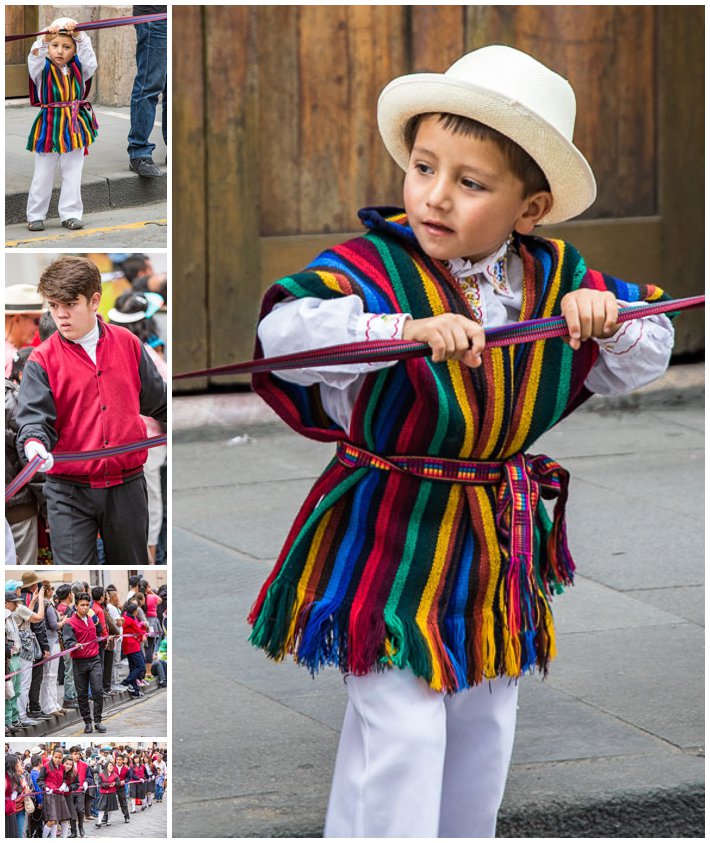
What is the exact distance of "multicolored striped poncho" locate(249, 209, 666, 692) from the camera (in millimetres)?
2729

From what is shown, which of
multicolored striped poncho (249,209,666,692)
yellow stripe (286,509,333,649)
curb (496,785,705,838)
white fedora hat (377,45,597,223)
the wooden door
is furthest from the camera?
the wooden door

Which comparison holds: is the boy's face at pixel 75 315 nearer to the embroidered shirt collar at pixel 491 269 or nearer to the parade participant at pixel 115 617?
the parade participant at pixel 115 617

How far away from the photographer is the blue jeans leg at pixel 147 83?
265cm

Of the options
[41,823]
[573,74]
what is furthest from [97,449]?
[573,74]

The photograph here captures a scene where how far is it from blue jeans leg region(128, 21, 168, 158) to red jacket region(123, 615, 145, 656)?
34.5 inches

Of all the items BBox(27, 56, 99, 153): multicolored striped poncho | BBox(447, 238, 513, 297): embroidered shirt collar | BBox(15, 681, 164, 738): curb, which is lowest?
BBox(15, 681, 164, 738): curb

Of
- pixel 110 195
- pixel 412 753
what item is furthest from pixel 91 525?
pixel 412 753

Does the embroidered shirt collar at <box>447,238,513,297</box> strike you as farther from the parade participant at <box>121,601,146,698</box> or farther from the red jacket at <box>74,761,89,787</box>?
the red jacket at <box>74,761,89,787</box>

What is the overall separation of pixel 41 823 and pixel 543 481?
119cm

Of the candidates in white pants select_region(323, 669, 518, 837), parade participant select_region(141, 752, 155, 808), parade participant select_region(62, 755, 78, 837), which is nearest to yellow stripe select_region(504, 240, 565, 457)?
white pants select_region(323, 669, 518, 837)

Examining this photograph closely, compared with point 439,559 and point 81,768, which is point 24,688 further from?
point 439,559

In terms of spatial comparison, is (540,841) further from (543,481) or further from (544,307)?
(544,307)

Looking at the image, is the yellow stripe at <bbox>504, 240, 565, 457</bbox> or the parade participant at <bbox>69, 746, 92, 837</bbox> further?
the yellow stripe at <bbox>504, 240, 565, 457</bbox>

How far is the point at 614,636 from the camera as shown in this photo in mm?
4590
